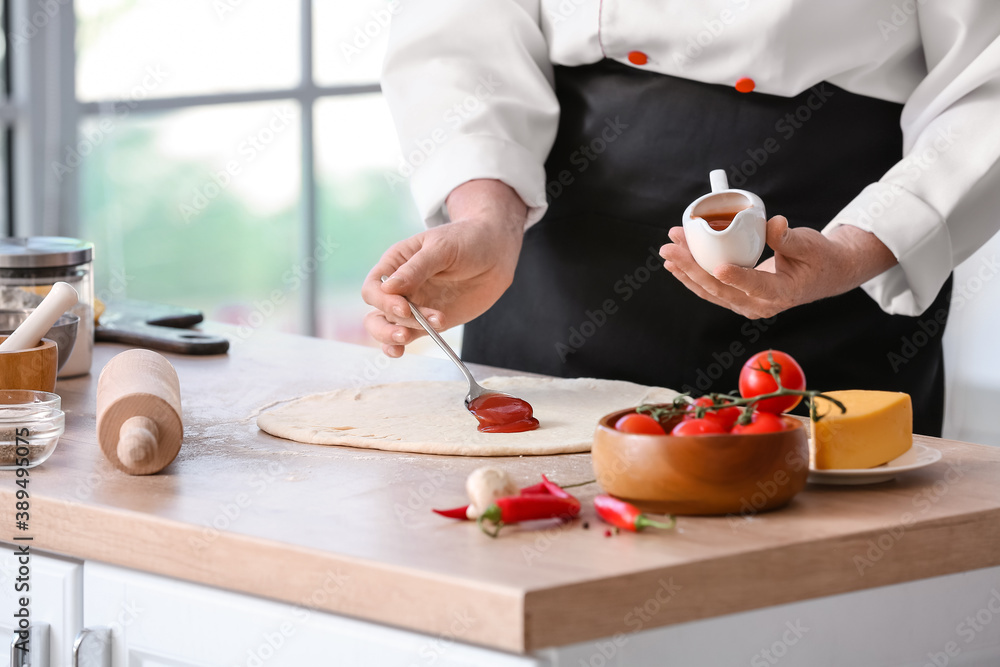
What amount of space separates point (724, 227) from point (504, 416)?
0.99ft

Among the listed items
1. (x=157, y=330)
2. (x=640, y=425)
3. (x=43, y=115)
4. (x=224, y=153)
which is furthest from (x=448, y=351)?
(x=224, y=153)

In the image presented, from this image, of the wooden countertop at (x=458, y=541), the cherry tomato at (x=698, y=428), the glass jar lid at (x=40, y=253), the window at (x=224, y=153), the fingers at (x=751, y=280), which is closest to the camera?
the wooden countertop at (x=458, y=541)

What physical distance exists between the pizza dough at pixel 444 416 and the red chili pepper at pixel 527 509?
0.22 m

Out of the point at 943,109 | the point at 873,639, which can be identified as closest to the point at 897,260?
the point at 943,109

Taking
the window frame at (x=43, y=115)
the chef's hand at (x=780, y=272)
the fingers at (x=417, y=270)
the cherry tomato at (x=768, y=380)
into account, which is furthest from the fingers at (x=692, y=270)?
the window frame at (x=43, y=115)

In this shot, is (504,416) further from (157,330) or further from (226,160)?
(226,160)

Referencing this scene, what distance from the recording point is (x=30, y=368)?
1.15 m

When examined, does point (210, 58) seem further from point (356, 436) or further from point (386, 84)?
point (356, 436)

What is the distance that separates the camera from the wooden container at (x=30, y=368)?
3.72 feet

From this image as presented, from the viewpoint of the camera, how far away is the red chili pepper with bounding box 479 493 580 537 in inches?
31.6

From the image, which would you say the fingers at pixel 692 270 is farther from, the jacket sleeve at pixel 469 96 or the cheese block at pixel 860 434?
the jacket sleeve at pixel 469 96

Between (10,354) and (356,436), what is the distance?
1.27 feet

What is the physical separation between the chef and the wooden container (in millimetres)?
359

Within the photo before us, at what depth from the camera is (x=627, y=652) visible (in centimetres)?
74
